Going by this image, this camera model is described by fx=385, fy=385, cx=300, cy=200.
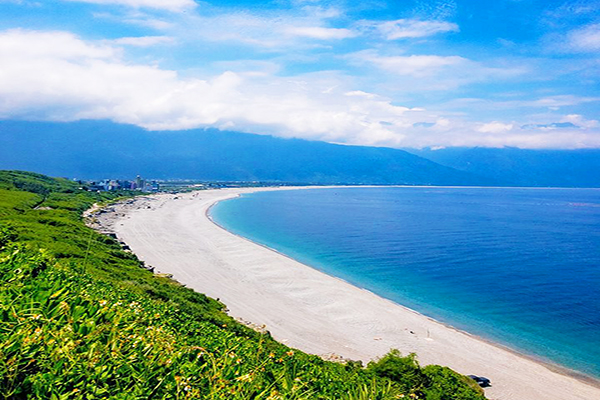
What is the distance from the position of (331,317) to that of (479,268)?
2855 centimetres

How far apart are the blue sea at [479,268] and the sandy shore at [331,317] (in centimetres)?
341

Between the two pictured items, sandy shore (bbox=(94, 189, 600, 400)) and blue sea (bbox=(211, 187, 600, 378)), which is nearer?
sandy shore (bbox=(94, 189, 600, 400))

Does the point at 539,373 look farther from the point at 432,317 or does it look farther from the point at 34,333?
the point at 34,333

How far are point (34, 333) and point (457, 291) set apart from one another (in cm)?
4208

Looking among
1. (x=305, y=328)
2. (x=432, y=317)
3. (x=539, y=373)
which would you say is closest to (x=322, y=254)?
(x=432, y=317)

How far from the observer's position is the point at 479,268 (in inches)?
1994

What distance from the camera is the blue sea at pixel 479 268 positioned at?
103ft

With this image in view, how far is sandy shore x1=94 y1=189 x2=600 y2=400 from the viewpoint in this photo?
23219 millimetres

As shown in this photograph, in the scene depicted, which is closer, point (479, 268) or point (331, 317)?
point (331, 317)

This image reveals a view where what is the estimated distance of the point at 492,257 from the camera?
5753 cm

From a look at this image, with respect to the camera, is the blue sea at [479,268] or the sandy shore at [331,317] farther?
the blue sea at [479,268]

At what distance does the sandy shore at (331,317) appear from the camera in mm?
23219

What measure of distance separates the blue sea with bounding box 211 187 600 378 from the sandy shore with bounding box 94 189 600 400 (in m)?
3.41

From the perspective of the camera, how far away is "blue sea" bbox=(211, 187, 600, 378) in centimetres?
3125
